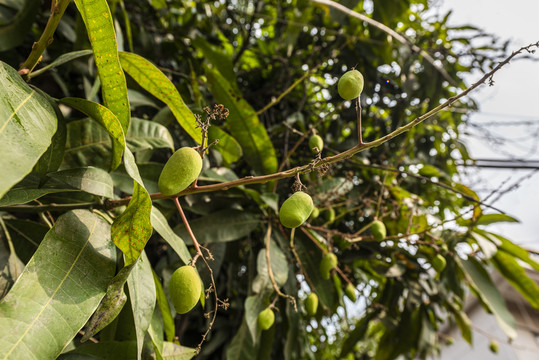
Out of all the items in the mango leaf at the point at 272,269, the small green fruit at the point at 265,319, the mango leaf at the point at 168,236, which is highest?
the mango leaf at the point at 168,236

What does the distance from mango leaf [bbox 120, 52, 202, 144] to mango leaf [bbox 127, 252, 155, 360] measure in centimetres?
25

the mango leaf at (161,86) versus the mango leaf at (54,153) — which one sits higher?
the mango leaf at (161,86)

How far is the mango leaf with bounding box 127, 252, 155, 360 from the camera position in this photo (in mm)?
531

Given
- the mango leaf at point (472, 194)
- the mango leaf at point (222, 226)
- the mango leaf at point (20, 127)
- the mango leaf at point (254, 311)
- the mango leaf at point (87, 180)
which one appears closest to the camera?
the mango leaf at point (20, 127)

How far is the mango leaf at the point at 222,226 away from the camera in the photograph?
98 cm

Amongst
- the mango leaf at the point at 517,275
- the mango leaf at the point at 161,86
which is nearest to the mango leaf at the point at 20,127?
the mango leaf at the point at 161,86

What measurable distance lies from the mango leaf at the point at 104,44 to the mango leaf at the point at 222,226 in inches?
17.5

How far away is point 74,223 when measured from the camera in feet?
1.83

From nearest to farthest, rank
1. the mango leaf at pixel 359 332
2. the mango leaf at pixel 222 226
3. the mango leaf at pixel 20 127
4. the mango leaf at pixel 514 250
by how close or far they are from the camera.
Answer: the mango leaf at pixel 20 127, the mango leaf at pixel 222 226, the mango leaf at pixel 514 250, the mango leaf at pixel 359 332

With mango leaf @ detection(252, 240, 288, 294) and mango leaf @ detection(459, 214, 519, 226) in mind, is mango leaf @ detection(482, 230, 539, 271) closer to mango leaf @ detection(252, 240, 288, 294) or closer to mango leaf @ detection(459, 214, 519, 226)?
mango leaf @ detection(459, 214, 519, 226)

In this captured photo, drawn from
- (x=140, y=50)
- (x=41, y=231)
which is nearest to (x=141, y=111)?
(x=140, y=50)

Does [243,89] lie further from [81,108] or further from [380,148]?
[81,108]

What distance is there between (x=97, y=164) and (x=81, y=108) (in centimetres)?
21

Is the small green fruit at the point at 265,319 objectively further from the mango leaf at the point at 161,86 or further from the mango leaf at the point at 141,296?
the mango leaf at the point at 161,86
